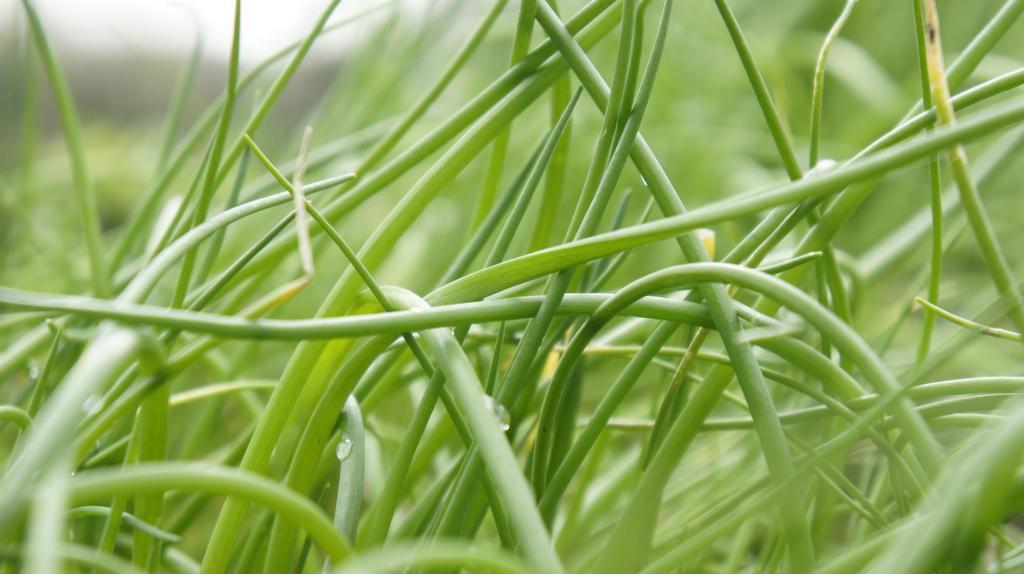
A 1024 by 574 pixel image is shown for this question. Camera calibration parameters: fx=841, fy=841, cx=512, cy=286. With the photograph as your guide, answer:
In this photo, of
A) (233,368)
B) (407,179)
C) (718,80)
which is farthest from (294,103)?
(233,368)

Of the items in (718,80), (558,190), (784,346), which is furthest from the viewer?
(718,80)

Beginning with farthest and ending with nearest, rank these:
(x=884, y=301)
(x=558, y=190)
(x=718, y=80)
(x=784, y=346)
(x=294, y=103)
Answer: (x=294, y=103) < (x=718, y=80) < (x=884, y=301) < (x=558, y=190) < (x=784, y=346)

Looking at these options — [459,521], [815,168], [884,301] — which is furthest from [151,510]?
[884,301]

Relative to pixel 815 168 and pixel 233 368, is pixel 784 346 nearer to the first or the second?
pixel 815 168

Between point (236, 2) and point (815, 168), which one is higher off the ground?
Result: point (236, 2)

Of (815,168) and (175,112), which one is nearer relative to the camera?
(815,168)

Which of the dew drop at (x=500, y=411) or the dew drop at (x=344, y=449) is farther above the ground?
the dew drop at (x=344, y=449)

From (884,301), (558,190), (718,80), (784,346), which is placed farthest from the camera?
(718,80)

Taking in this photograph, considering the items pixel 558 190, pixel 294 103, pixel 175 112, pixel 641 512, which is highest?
pixel 294 103

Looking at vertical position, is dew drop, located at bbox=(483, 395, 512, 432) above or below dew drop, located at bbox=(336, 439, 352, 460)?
below

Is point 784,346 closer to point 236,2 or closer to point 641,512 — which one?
point 641,512
